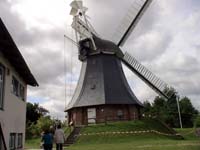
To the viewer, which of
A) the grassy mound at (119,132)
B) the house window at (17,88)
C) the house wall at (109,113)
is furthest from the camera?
the house wall at (109,113)

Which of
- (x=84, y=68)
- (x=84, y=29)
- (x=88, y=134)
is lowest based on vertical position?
(x=88, y=134)

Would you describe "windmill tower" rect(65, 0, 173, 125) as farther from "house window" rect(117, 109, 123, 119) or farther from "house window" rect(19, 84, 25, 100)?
"house window" rect(19, 84, 25, 100)

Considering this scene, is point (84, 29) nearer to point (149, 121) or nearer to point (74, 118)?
point (74, 118)

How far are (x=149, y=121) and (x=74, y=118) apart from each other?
9.35 meters

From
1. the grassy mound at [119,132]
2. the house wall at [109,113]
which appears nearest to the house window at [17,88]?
the grassy mound at [119,132]

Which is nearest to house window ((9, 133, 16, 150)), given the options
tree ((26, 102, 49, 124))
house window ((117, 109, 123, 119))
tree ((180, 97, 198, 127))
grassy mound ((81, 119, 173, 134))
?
grassy mound ((81, 119, 173, 134))

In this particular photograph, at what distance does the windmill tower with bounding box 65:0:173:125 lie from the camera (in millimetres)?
40975

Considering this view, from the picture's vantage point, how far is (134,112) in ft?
139

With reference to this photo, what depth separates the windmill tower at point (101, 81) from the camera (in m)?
41.0

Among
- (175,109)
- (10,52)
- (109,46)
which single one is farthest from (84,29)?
(175,109)

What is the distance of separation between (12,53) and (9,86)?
5.87 feet

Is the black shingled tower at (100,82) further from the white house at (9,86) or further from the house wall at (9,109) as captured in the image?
the house wall at (9,109)

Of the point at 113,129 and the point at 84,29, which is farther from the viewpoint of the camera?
the point at 84,29

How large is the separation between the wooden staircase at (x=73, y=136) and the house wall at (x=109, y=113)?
3.56 metres
